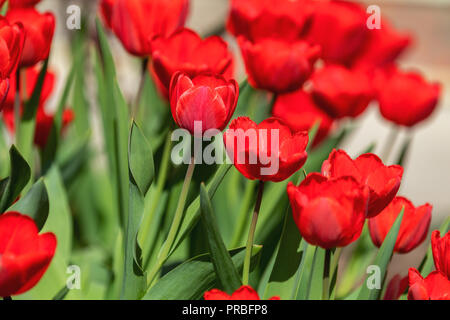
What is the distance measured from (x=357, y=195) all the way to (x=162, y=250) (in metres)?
0.17

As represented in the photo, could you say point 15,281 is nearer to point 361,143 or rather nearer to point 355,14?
point 355,14

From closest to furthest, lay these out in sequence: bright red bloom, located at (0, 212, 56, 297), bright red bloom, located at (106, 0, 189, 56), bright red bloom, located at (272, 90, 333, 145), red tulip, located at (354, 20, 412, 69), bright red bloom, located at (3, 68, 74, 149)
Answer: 1. bright red bloom, located at (0, 212, 56, 297)
2. bright red bloom, located at (106, 0, 189, 56)
3. bright red bloom, located at (3, 68, 74, 149)
4. bright red bloom, located at (272, 90, 333, 145)
5. red tulip, located at (354, 20, 412, 69)

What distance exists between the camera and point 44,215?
0.46m

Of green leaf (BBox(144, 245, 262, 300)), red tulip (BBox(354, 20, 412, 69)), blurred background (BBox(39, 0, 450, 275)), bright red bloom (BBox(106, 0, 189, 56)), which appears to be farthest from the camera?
blurred background (BBox(39, 0, 450, 275))

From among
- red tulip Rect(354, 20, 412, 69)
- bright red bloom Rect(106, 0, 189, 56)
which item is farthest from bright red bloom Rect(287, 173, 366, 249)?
red tulip Rect(354, 20, 412, 69)

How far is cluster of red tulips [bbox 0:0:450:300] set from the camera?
400mm

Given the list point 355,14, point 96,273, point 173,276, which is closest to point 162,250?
point 173,276

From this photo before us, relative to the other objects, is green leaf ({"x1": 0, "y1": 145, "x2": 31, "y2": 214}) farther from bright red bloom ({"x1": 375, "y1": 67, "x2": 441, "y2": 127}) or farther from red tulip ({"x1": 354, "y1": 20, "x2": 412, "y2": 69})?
red tulip ({"x1": 354, "y1": 20, "x2": 412, "y2": 69})

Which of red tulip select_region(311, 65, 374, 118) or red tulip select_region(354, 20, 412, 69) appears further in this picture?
red tulip select_region(354, 20, 412, 69)

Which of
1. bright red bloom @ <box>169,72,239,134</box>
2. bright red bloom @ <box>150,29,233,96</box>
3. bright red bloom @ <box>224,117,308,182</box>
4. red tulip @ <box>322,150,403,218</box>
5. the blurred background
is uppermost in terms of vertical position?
bright red bloom @ <box>150,29,233,96</box>

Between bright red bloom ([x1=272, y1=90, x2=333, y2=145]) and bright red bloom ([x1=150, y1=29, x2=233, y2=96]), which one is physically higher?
bright red bloom ([x1=150, y1=29, x2=233, y2=96])

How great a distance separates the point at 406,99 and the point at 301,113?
→ 5.9 inches

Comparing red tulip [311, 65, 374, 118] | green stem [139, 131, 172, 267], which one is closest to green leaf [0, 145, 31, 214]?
green stem [139, 131, 172, 267]

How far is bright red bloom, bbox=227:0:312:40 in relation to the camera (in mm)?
620
